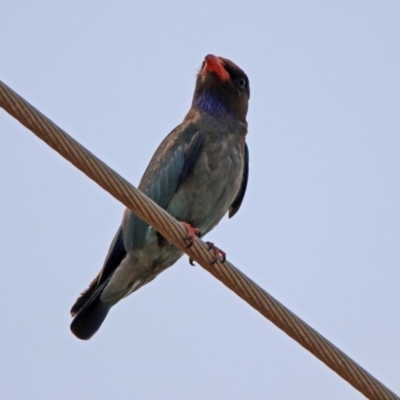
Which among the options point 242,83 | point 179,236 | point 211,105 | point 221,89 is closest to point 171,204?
point 211,105

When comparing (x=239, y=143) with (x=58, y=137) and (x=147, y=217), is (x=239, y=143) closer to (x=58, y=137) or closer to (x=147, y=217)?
(x=147, y=217)

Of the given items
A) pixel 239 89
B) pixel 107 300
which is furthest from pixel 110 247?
pixel 239 89

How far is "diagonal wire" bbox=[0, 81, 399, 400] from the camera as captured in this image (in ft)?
16.4

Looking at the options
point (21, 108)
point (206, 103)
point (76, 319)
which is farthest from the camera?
point (206, 103)

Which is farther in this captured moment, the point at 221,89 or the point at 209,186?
the point at 221,89

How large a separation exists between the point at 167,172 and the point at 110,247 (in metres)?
0.66

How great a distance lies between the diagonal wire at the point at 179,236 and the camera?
16.4ft

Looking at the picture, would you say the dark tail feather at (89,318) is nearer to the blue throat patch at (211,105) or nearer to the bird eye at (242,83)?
the blue throat patch at (211,105)

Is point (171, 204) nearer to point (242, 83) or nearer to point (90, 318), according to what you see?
point (90, 318)

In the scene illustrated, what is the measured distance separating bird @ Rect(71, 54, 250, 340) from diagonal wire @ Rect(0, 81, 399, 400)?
1.69 m

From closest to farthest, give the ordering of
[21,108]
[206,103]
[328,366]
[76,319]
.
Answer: [21,108]
[328,366]
[76,319]
[206,103]

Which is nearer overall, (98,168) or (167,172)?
(98,168)

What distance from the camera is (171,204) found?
25.1 ft

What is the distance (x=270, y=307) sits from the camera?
545 centimetres
